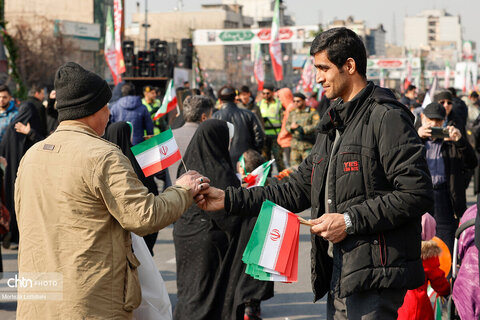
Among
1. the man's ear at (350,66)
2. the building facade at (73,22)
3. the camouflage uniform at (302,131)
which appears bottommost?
the camouflage uniform at (302,131)

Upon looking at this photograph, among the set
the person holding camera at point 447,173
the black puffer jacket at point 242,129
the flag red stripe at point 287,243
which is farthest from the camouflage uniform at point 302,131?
the flag red stripe at point 287,243

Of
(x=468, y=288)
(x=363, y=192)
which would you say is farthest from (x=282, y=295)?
(x=363, y=192)

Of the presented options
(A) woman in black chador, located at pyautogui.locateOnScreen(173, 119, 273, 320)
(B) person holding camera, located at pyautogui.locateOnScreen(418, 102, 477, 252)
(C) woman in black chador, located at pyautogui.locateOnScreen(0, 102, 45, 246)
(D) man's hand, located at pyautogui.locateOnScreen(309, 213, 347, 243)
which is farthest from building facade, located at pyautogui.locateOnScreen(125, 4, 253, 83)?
(D) man's hand, located at pyautogui.locateOnScreen(309, 213, 347, 243)

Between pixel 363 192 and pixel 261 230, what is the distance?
549 millimetres

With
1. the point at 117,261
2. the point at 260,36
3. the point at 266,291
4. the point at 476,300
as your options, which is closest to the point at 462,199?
Result: the point at 266,291

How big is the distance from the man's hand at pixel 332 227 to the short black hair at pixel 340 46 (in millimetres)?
695

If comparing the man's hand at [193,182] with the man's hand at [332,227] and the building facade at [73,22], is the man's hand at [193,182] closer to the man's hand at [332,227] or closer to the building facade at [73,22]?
the man's hand at [332,227]

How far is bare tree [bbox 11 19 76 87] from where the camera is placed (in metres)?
62.2

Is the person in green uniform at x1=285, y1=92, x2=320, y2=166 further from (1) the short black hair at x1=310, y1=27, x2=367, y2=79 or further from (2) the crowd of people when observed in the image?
(1) the short black hair at x1=310, y1=27, x2=367, y2=79

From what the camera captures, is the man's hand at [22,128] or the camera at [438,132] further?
the man's hand at [22,128]

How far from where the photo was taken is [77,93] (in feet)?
11.7

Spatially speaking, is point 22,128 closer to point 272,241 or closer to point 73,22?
point 272,241

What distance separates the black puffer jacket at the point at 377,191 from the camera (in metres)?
3.51

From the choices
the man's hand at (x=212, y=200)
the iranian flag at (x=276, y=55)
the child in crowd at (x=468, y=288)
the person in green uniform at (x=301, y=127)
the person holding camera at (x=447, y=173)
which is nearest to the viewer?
the man's hand at (x=212, y=200)
